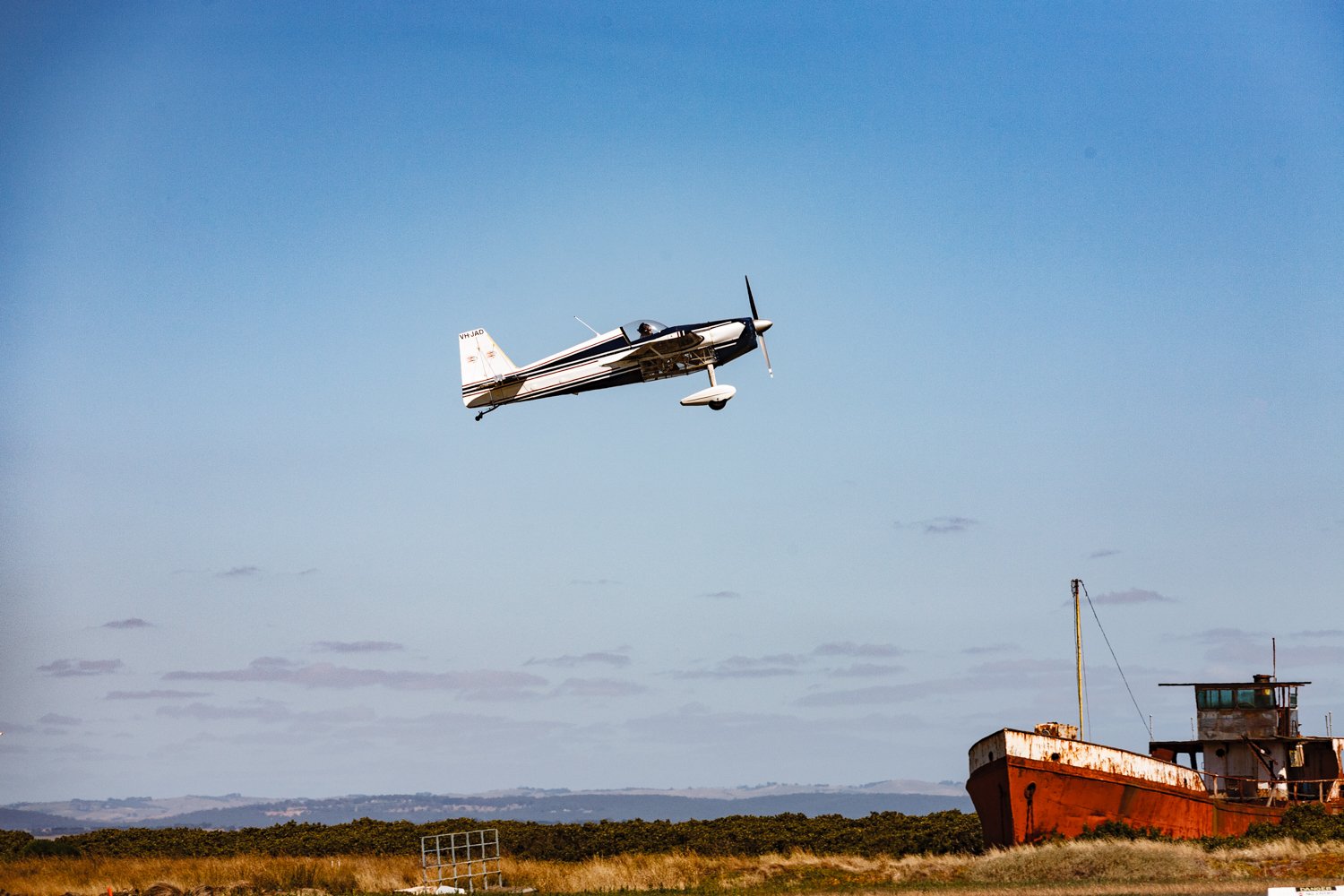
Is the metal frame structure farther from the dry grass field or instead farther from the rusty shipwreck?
the rusty shipwreck

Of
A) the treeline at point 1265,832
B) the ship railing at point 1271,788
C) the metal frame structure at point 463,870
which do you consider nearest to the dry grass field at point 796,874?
the metal frame structure at point 463,870

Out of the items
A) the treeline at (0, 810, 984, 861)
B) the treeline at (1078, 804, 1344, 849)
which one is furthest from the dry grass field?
the treeline at (0, 810, 984, 861)

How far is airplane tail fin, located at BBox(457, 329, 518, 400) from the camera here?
4569 centimetres

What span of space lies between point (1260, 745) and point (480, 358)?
30.5 m

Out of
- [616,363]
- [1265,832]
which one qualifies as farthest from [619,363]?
[1265,832]

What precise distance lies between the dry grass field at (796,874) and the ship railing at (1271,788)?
29.7ft

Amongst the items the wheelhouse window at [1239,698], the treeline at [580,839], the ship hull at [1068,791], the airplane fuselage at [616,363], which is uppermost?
the airplane fuselage at [616,363]

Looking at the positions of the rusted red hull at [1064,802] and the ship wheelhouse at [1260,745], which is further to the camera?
the ship wheelhouse at [1260,745]

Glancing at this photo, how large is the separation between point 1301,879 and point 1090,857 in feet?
18.5

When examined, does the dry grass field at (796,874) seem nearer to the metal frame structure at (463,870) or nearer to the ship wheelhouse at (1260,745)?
the metal frame structure at (463,870)

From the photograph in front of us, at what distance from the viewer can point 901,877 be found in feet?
130

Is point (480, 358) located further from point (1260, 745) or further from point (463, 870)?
point (1260, 745)

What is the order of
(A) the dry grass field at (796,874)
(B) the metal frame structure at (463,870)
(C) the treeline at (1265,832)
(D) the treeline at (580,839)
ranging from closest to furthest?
(A) the dry grass field at (796,874) < (B) the metal frame structure at (463,870) < (C) the treeline at (1265,832) < (D) the treeline at (580,839)

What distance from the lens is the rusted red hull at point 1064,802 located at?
138ft
